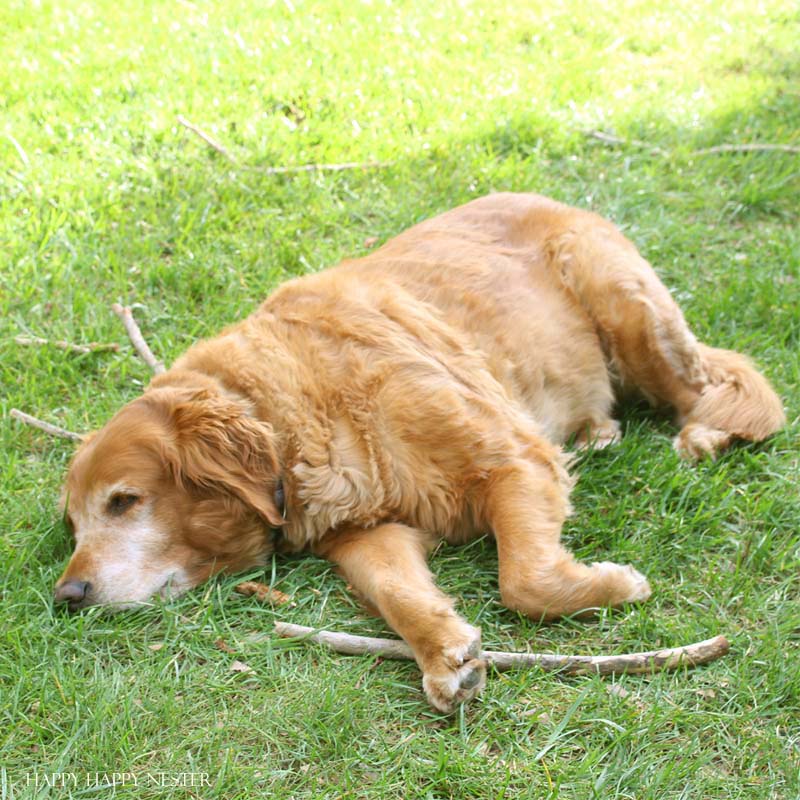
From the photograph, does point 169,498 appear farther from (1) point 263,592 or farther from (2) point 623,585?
(2) point 623,585

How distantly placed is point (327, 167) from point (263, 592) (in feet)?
12.1

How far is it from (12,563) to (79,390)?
1.30 m

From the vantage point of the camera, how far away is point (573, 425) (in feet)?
15.6

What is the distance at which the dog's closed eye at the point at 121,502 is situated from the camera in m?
3.76

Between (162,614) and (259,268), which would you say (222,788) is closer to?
(162,614)

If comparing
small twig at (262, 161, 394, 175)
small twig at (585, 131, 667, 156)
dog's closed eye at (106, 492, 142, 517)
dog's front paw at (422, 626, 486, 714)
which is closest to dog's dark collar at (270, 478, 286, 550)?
dog's closed eye at (106, 492, 142, 517)

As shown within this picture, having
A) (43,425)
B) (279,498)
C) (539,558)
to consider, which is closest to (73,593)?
(279,498)

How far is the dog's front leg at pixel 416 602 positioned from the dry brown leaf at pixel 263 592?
0.26 m

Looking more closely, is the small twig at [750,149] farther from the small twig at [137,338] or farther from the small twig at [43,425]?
the small twig at [43,425]

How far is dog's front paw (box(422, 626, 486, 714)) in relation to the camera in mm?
3168

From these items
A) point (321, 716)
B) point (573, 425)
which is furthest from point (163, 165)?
point (321, 716)

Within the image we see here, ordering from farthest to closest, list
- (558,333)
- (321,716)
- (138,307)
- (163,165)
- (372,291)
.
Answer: (163,165) < (138,307) < (558,333) < (372,291) < (321,716)

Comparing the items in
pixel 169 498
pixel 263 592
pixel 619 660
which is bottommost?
pixel 263 592

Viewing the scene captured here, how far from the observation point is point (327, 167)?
674cm
